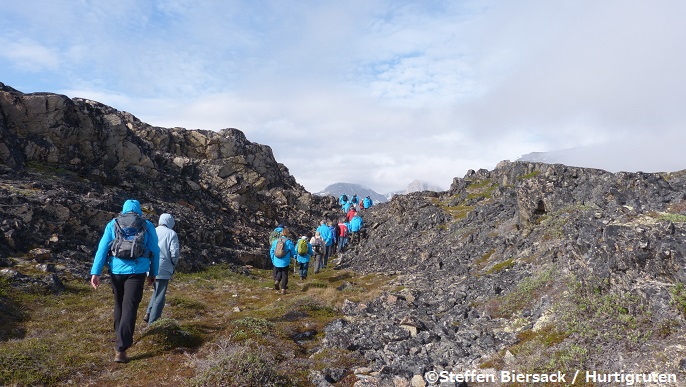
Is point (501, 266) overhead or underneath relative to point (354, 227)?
underneath

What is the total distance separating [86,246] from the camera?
21562mm

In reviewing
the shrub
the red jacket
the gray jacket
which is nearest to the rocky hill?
the shrub

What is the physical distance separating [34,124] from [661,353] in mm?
40445

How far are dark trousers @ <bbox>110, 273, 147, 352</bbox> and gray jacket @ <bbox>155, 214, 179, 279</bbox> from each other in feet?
7.81

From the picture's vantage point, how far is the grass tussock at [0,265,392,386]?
24.8 ft

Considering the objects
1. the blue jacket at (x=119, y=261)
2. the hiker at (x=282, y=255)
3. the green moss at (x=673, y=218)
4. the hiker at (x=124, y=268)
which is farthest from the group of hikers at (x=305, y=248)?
the green moss at (x=673, y=218)

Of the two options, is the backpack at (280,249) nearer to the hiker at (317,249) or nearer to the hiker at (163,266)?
the hiker at (163,266)

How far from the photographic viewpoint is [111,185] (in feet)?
109

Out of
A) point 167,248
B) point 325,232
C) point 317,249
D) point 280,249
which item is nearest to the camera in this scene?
point 167,248

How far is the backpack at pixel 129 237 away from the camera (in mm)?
8562

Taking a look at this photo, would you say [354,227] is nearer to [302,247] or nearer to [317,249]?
[317,249]

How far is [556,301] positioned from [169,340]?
9.58 metres

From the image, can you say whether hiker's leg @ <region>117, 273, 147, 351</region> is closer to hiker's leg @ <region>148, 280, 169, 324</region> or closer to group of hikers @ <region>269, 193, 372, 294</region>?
hiker's leg @ <region>148, 280, 169, 324</region>

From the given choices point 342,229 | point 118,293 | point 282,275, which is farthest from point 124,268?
point 342,229
